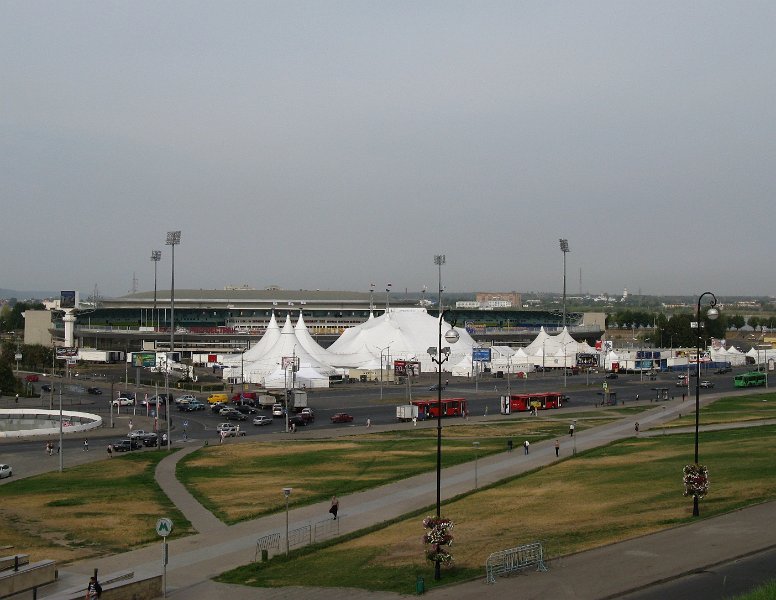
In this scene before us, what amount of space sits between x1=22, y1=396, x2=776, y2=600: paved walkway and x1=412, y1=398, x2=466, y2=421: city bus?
36761 mm

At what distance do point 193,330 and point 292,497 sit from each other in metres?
149

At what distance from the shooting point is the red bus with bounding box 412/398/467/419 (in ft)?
277

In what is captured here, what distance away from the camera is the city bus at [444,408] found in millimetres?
84375

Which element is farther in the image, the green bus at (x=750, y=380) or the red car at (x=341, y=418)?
the green bus at (x=750, y=380)

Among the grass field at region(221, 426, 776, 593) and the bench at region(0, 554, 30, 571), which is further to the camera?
the grass field at region(221, 426, 776, 593)

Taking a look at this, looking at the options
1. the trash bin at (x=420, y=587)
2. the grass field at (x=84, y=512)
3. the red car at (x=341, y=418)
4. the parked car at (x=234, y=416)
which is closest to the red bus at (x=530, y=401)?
the red car at (x=341, y=418)

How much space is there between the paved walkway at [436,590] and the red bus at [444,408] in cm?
3677

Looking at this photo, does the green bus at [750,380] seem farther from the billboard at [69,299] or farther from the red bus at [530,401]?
the billboard at [69,299]

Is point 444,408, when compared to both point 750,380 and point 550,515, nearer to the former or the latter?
point 750,380

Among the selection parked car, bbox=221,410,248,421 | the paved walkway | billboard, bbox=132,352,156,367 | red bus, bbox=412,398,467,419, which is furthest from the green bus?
the paved walkway

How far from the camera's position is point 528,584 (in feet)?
84.7

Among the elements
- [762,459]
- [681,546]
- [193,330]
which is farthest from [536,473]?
[193,330]

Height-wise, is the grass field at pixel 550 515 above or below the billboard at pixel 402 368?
below

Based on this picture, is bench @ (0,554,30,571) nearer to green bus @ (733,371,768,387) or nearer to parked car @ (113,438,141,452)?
parked car @ (113,438,141,452)
